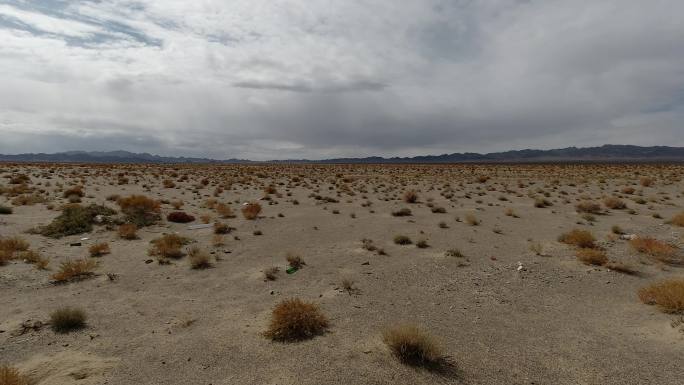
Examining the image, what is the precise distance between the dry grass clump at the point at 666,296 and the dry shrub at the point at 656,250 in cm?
409

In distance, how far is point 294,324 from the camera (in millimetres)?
7055

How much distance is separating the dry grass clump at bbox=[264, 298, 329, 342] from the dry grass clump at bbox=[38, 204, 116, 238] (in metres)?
12.9

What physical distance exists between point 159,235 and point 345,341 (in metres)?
12.2

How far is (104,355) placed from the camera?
6.39 m

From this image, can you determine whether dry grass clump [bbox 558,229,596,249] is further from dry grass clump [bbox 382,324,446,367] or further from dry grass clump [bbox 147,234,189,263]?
dry grass clump [bbox 147,234,189,263]

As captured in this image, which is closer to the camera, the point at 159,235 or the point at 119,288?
the point at 119,288

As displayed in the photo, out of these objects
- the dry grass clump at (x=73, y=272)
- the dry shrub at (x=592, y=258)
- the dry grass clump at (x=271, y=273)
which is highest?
the dry shrub at (x=592, y=258)

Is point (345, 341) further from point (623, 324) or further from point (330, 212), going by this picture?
point (330, 212)

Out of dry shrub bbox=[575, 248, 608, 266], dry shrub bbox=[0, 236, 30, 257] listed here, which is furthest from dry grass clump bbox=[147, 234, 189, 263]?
dry shrub bbox=[575, 248, 608, 266]

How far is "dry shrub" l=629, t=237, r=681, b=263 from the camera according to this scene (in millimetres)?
11538

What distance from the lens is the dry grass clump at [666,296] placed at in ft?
24.9

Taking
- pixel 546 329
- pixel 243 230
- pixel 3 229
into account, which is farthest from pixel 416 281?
pixel 3 229

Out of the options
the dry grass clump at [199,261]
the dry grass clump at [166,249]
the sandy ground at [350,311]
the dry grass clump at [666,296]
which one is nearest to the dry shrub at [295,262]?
the sandy ground at [350,311]

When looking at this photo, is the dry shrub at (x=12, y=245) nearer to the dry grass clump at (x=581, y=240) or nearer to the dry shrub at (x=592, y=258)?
the dry shrub at (x=592, y=258)
